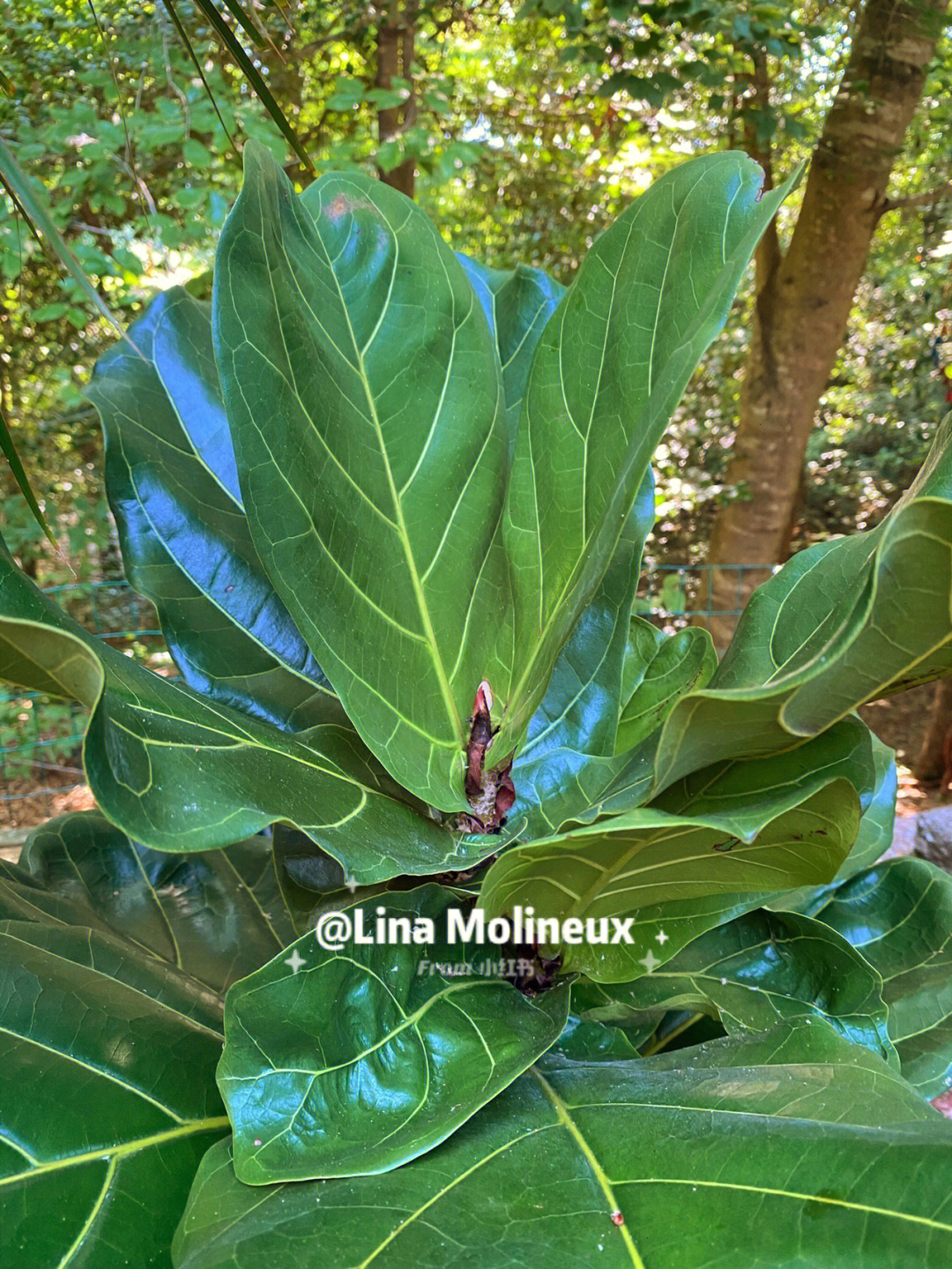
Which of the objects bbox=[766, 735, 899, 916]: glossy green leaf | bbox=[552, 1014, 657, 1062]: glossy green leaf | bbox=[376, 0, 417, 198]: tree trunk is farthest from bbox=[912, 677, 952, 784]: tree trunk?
bbox=[552, 1014, 657, 1062]: glossy green leaf

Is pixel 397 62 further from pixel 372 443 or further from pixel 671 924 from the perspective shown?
pixel 671 924

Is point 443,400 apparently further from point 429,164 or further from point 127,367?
point 429,164

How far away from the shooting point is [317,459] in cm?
47

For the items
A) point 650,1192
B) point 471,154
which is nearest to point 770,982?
point 650,1192

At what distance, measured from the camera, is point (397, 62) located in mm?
2984

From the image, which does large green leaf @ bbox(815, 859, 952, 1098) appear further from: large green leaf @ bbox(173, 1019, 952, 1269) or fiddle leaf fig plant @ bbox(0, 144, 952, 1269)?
large green leaf @ bbox(173, 1019, 952, 1269)

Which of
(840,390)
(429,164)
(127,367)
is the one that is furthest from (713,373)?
(127,367)

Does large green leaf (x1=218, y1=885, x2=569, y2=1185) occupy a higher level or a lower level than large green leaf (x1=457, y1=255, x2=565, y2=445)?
lower

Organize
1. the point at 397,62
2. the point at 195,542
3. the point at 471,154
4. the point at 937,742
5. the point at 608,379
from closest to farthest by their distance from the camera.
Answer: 1. the point at 608,379
2. the point at 195,542
3. the point at 471,154
4. the point at 397,62
5. the point at 937,742

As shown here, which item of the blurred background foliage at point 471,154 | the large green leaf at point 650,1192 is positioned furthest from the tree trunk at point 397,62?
the large green leaf at point 650,1192

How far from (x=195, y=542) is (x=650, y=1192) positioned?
0.39 m

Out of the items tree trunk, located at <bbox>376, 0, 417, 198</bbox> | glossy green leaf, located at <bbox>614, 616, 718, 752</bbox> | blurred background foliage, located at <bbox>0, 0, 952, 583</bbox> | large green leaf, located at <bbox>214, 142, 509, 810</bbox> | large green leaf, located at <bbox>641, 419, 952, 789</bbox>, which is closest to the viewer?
large green leaf, located at <bbox>641, 419, 952, 789</bbox>

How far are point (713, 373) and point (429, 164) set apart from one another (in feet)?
8.11

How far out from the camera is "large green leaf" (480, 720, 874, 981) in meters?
0.36
